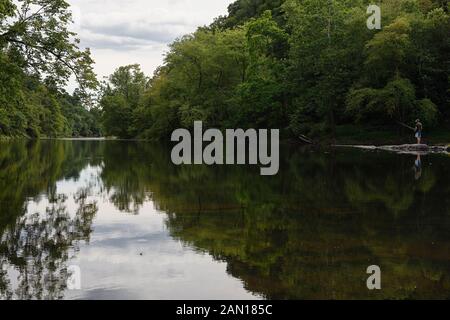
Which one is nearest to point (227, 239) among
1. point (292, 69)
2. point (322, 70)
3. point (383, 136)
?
point (383, 136)

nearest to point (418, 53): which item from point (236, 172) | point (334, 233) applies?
point (236, 172)

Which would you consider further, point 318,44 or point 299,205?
point 318,44

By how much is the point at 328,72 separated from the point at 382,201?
34943 millimetres

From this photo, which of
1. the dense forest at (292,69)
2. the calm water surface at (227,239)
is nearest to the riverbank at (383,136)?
the dense forest at (292,69)

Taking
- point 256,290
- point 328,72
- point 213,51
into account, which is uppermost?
point 213,51

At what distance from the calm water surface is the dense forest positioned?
892 cm

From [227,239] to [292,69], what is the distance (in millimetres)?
44012

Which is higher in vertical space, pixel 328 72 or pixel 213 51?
pixel 213 51

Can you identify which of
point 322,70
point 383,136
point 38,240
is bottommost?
point 38,240

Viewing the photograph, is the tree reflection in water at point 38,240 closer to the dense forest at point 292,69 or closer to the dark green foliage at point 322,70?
the dense forest at point 292,69

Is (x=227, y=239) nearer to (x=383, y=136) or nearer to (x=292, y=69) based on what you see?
(x=383, y=136)

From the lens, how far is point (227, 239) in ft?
28.8

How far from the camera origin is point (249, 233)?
30.2ft

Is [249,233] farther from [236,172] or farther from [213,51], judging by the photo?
[213,51]
